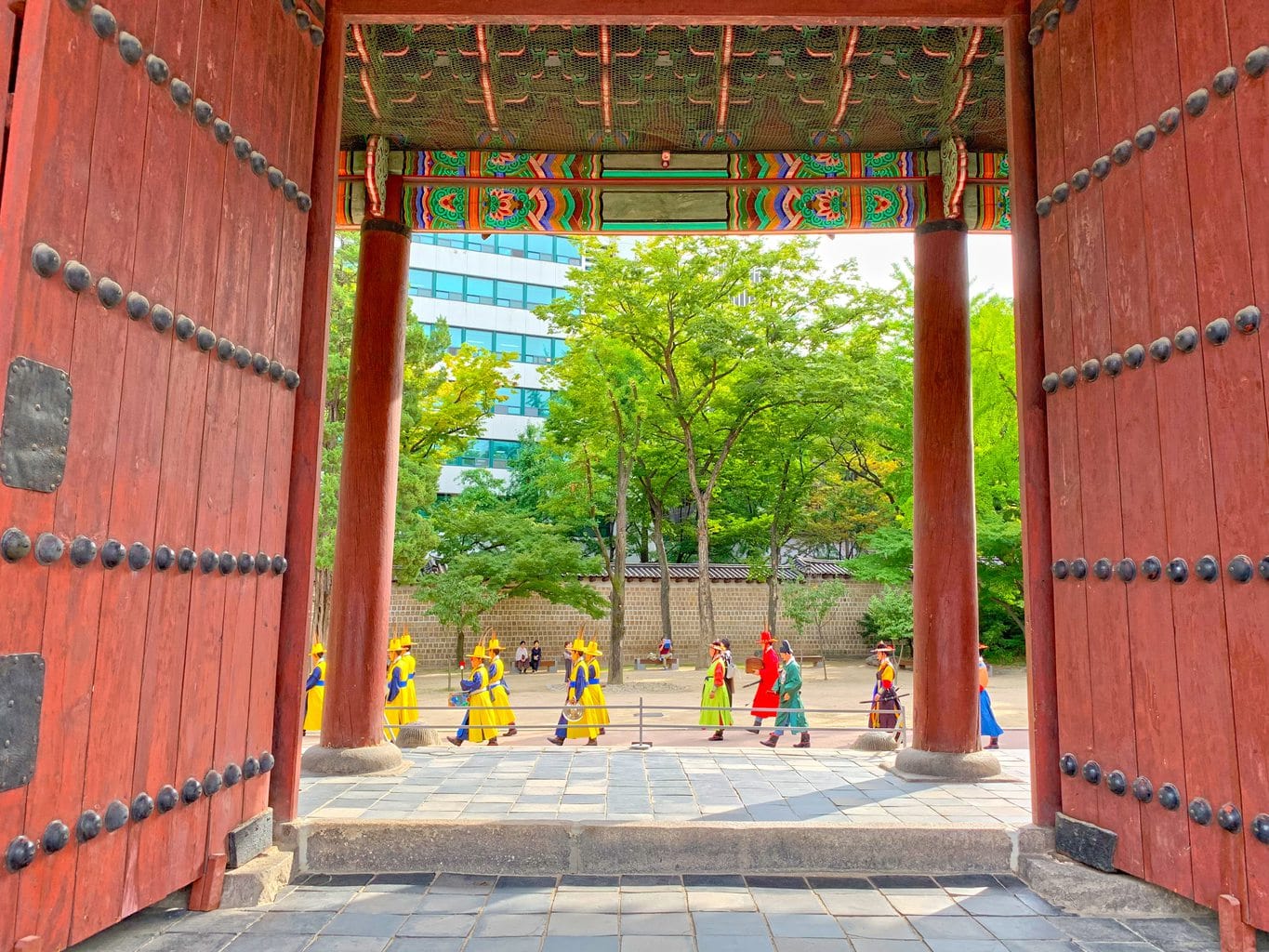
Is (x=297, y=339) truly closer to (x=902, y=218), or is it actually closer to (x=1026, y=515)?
(x=1026, y=515)

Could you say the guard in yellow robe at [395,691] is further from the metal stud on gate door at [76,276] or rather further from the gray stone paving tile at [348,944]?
the metal stud on gate door at [76,276]

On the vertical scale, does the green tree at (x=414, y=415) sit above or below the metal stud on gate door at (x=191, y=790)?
above

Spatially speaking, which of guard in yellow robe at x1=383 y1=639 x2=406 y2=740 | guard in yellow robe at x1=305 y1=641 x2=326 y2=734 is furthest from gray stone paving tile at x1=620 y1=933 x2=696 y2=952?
guard in yellow robe at x1=305 y1=641 x2=326 y2=734

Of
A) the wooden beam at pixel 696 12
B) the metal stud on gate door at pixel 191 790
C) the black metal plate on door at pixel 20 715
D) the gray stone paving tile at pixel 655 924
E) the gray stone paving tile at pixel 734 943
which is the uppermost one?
the wooden beam at pixel 696 12

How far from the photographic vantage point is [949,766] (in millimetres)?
5582

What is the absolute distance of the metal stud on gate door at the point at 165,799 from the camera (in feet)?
8.96

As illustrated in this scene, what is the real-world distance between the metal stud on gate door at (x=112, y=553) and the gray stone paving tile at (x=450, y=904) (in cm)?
164

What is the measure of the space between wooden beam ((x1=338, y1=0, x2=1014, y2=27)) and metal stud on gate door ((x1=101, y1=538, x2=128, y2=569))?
2.82m

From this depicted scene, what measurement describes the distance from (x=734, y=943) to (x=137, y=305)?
2.79m

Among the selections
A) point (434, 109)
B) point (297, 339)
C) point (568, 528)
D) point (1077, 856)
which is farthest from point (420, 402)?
point (1077, 856)

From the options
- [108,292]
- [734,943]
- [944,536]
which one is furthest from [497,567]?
[108,292]

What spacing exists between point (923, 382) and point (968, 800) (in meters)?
2.81

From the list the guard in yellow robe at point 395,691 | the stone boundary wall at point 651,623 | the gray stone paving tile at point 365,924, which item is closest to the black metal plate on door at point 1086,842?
the gray stone paving tile at point 365,924

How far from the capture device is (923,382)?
238 inches
